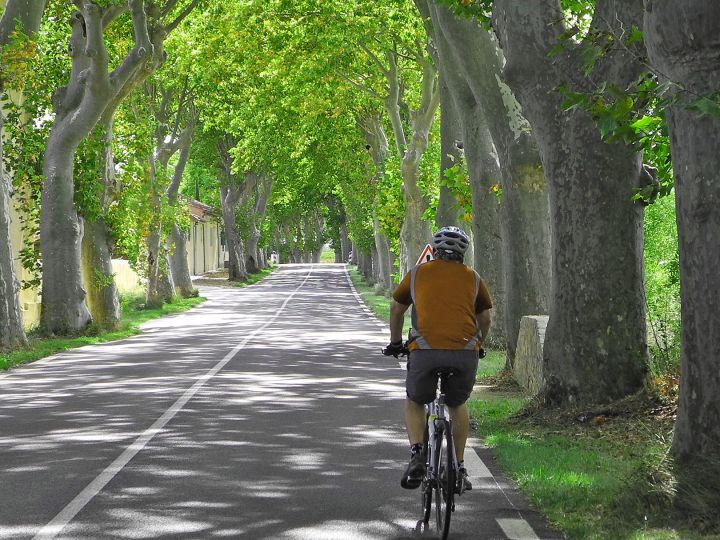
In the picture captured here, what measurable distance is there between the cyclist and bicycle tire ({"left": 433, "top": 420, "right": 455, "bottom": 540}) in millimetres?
222

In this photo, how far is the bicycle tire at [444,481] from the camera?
6.54 meters

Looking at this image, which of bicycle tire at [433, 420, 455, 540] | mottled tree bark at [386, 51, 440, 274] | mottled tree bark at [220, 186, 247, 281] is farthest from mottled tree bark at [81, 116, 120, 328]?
mottled tree bark at [220, 186, 247, 281]

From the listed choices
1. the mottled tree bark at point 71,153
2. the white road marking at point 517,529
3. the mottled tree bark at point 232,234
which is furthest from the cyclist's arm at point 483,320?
the mottled tree bark at point 232,234

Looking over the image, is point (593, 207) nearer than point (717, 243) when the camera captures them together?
No

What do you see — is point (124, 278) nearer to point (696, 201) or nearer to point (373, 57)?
point (373, 57)

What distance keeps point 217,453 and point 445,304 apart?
347cm

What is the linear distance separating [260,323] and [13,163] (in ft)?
25.9

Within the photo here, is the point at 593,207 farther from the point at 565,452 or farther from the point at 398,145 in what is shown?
the point at 398,145

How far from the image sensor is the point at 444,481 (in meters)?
6.66

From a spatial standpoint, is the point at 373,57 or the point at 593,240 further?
the point at 373,57

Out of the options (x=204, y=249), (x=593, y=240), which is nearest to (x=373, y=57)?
(x=593, y=240)

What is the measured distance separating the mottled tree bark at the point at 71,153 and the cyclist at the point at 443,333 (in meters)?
18.4

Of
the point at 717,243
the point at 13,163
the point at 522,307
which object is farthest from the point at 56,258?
the point at 717,243

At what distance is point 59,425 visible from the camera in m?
11.7
